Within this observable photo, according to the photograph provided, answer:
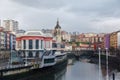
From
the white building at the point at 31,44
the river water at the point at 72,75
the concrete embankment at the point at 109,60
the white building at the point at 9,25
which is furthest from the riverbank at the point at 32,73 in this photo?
the white building at the point at 9,25

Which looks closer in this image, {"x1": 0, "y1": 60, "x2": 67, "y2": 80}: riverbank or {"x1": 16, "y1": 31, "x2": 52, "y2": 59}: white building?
{"x1": 0, "y1": 60, "x2": 67, "y2": 80}: riverbank

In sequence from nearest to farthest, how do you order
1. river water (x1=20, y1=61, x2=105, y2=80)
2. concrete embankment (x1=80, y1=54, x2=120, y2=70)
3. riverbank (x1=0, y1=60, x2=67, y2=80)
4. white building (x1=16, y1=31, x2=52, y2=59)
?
riverbank (x1=0, y1=60, x2=67, y2=80), river water (x1=20, y1=61, x2=105, y2=80), concrete embankment (x1=80, y1=54, x2=120, y2=70), white building (x1=16, y1=31, x2=52, y2=59)

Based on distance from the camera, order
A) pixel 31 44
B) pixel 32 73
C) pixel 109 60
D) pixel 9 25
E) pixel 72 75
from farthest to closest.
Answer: pixel 9 25 < pixel 109 60 < pixel 31 44 < pixel 72 75 < pixel 32 73

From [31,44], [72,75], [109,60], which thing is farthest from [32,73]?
[109,60]

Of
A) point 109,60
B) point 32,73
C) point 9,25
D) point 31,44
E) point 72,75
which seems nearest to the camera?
point 32,73

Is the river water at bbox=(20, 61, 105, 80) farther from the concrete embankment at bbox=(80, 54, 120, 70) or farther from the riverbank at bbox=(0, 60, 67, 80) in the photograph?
the concrete embankment at bbox=(80, 54, 120, 70)

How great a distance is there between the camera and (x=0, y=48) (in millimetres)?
91438

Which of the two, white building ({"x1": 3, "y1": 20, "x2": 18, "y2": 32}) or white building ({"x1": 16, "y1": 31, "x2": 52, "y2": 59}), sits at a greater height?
white building ({"x1": 3, "y1": 20, "x2": 18, "y2": 32})

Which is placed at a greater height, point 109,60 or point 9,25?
A: point 9,25

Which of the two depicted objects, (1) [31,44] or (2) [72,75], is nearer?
(2) [72,75]

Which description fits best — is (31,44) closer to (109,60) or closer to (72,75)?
(109,60)

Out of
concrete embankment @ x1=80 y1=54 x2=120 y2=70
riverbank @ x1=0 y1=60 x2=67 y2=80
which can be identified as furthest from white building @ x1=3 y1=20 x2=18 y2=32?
riverbank @ x1=0 y1=60 x2=67 y2=80

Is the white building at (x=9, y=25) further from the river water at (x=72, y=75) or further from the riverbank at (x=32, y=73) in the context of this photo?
the riverbank at (x=32, y=73)

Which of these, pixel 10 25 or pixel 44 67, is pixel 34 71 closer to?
pixel 44 67
